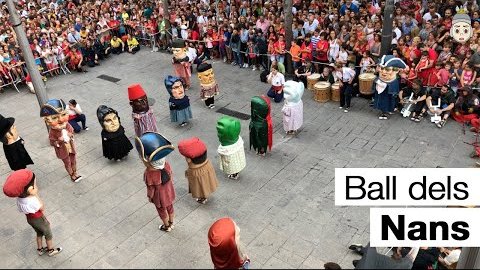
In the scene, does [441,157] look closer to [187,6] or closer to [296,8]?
[296,8]

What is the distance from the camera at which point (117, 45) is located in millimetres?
18250

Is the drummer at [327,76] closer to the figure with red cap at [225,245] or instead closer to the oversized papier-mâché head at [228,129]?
the oversized papier-mâché head at [228,129]

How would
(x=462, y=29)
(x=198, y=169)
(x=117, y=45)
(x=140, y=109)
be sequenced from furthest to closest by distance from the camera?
(x=117, y=45), (x=462, y=29), (x=140, y=109), (x=198, y=169)

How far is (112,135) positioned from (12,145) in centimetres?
205

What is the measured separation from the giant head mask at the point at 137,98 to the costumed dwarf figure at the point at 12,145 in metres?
2.49

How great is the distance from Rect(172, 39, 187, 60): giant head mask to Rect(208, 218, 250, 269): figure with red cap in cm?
846

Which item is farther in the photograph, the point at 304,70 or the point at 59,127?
the point at 304,70

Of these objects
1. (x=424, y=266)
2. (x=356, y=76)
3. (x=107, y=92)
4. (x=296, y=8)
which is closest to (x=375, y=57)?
(x=356, y=76)

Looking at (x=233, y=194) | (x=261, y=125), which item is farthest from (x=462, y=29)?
(x=233, y=194)

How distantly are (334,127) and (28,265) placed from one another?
7.51 metres

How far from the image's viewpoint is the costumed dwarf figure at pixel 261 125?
32.3 feet

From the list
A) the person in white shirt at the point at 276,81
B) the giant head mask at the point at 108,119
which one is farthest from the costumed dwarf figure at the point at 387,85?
the giant head mask at the point at 108,119

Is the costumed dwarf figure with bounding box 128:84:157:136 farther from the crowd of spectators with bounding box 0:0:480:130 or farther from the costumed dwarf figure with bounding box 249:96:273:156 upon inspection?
the crowd of spectators with bounding box 0:0:480:130

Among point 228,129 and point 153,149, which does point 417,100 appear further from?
point 153,149
